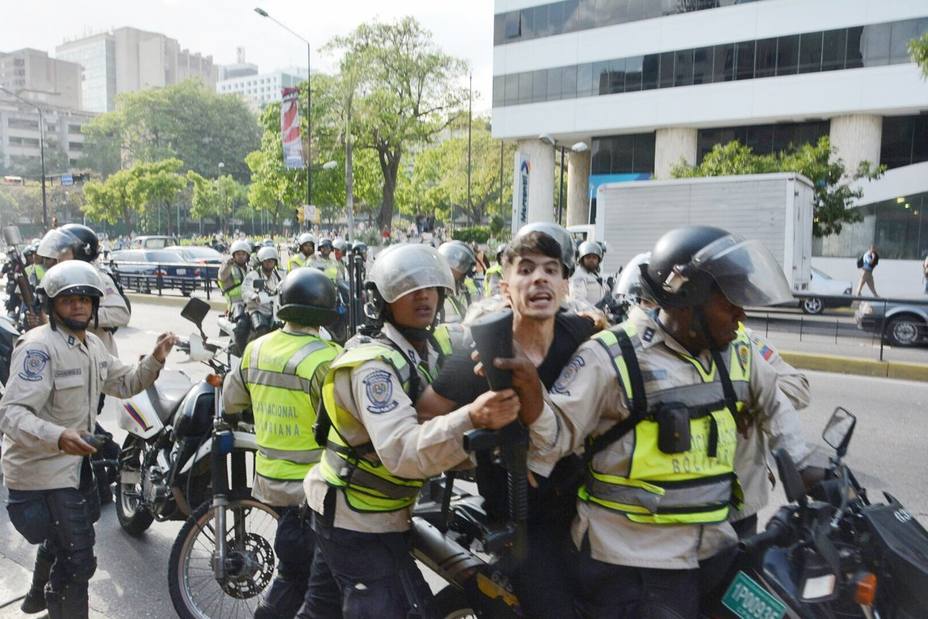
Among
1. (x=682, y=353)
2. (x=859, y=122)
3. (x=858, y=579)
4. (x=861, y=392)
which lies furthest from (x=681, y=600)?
(x=859, y=122)

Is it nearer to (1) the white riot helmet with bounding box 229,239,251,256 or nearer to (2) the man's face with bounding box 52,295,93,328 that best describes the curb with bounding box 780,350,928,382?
(1) the white riot helmet with bounding box 229,239,251,256

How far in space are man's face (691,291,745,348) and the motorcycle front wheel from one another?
2234mm

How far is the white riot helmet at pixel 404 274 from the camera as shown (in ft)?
7.63

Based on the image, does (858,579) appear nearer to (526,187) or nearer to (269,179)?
(526,187)

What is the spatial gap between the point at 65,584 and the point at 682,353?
2.73 m

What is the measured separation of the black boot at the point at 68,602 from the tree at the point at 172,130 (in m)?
91.8

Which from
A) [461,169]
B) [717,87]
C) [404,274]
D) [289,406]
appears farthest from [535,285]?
[461,169]

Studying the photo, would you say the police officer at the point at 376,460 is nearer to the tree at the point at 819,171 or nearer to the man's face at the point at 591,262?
the man's face at the point at 591,262

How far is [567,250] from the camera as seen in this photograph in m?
2.43

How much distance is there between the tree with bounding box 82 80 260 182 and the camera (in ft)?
295

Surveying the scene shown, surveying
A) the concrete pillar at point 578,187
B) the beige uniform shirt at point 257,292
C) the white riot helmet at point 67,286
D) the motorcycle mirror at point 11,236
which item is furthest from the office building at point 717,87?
the white riot helmet at point 67,286

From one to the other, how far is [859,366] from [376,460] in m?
9.52

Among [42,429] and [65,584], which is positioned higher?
[42,429]

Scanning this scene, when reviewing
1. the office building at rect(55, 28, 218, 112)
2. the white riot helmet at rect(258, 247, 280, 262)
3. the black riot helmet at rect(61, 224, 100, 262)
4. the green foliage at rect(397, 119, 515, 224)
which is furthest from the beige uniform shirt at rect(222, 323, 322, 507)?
the office building at rect(55, 28, 218, 112)
